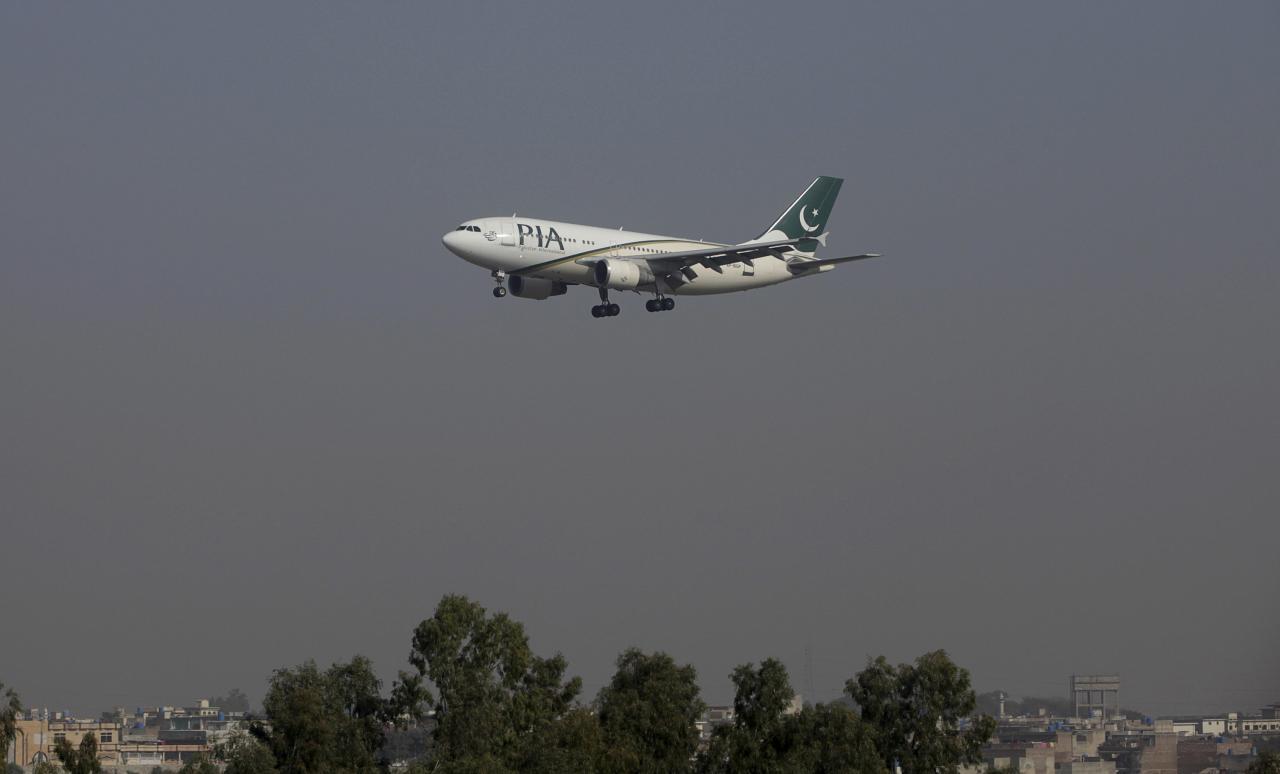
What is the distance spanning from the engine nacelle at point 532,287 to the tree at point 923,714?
82.0ft

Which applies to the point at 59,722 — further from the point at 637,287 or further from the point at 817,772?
the point at 817,772

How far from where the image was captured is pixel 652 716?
7738cm

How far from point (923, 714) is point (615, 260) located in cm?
2752

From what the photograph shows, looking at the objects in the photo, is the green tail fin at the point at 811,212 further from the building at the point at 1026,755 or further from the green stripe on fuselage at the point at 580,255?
the building at the point at 1026,755

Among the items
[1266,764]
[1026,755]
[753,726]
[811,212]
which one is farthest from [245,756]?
[1026,755]

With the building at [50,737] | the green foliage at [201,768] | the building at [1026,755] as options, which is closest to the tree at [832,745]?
the green foliage at [201,768]

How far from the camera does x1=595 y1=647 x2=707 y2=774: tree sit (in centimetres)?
7619

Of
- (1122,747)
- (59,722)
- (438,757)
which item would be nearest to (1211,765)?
(1122,747)

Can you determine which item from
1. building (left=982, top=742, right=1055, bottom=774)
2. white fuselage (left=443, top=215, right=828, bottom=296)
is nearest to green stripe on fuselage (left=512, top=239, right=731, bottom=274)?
white fuselage (left=443, top=215, right=828, bottom=296)

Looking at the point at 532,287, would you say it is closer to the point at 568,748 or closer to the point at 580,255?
the point at 580,255

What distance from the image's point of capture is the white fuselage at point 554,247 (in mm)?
86625

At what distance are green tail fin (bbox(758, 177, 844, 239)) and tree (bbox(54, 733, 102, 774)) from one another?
52810mm

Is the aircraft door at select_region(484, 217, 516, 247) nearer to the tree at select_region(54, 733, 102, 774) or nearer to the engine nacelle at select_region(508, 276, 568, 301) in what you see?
the engine nacelle at select_region(508, 276, 568, 301)

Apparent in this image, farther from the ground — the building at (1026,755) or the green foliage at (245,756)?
the building at (1026,755)
